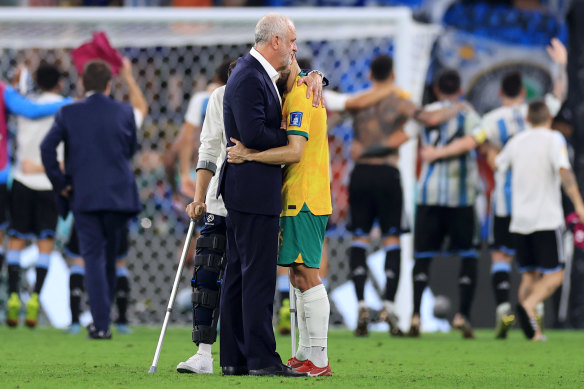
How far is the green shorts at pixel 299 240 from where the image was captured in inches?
244

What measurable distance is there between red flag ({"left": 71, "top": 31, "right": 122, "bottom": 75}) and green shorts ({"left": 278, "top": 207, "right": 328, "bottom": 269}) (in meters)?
4.65

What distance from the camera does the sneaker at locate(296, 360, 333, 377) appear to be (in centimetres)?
622

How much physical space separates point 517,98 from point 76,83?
16.0ft

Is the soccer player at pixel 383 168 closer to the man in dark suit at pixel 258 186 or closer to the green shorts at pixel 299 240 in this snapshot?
the green shorts at pixel 299 240

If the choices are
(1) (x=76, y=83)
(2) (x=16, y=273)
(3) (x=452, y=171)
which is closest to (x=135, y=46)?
(1) (x=76, y=83)

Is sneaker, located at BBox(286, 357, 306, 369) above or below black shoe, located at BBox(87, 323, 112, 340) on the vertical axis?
above

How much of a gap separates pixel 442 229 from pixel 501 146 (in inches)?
39.2

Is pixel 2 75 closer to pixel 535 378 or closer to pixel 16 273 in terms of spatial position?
pixel 16 273

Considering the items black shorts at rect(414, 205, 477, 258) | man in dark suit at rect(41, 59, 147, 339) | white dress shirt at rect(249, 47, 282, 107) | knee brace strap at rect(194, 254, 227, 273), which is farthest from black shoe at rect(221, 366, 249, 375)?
black shorts at rect(414, 205, 477, 258)

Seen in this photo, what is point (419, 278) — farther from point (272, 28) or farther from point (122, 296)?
point (272, 28)

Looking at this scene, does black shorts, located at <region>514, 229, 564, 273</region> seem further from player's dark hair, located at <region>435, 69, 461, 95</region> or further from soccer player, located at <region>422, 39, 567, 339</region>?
player's dark hair, located at <region>435, 69, 461, 95</region>

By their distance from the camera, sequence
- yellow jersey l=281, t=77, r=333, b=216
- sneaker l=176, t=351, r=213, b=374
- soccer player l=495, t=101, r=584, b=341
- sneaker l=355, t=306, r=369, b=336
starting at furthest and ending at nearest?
1. sneaker l=355, t=306, r=369, b=336
2. soccer player l=495, t=101, r=584, b=341
3. sneaker l=176, t=351, r=213, b=374
4. yellow jersey l=281, t=77, r=333, b=216

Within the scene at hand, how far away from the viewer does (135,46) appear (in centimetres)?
1304

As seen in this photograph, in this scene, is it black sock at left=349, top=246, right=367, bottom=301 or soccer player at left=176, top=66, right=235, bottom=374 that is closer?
soccer player at left=176, top=66, right=235, bottom=374
